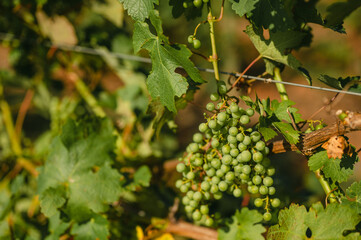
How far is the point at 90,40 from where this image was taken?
2326 millimetres

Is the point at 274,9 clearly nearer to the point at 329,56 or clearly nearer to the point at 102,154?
the point at 102,154

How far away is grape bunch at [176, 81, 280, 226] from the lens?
0.98 metres

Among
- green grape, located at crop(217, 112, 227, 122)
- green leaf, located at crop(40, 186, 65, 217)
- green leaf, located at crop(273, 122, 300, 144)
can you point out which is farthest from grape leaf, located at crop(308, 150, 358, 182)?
green leaf, located at crop(40, 186, 65, 217)

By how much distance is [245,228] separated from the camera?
1.25 meters

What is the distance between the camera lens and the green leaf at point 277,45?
42.8 inches

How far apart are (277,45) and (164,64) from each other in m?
0.44

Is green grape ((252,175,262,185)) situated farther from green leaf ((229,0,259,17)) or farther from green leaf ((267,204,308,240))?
green leaf ((229,0,259,17))

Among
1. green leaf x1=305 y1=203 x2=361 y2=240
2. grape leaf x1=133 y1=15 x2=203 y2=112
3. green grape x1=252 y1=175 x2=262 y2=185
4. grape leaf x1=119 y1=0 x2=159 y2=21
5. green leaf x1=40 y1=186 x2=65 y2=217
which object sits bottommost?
green leaf x1=305 y1=203 x2=361 y2=240

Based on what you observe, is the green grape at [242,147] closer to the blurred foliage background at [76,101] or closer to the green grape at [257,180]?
the green grape at [257,180]

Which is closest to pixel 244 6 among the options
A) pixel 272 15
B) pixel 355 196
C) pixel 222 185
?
pixel 272 15

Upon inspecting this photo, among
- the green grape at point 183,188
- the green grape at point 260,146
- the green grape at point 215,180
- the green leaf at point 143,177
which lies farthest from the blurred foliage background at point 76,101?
the green grape at point 260,146

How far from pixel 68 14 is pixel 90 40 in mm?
249

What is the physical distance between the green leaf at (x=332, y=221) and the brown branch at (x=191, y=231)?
0.52 metres

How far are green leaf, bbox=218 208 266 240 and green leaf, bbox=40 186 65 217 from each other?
2.46ft
